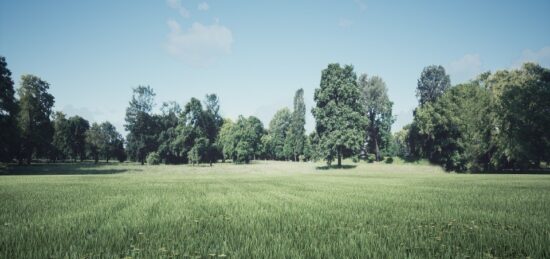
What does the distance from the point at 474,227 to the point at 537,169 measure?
65.0 metres

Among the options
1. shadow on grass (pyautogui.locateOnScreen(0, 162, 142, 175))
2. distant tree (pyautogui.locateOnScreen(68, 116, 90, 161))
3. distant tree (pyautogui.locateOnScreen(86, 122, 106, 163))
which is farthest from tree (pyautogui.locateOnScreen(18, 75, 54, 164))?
distant tree (pyautogui.locateOnScreen(86, 122, 106, 163))

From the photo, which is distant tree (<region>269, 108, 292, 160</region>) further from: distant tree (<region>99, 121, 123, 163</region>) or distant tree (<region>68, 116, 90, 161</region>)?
distant tree (<region>68, 116, 90, 161</region>)

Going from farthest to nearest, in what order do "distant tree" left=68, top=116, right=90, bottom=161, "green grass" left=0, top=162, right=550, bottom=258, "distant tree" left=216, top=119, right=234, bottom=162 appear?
"distant tree" left=68, top=116, right=90, bottom=161 < "distant tree" left=216, top=119, right=234, bottom=162 < "green grass" left=0, top=162, right=550, bottom=258

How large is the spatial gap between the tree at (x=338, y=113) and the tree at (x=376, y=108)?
2651 cm

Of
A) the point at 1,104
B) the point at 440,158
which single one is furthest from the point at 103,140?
the point at 440,158

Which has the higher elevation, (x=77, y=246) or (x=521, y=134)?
(x=521, y=134)

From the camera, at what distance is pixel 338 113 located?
54719 millimetres

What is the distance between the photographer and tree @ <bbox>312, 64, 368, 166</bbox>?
5409cm

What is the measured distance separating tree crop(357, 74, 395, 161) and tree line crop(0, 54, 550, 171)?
0.26 meters

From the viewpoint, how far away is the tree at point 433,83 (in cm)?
8294

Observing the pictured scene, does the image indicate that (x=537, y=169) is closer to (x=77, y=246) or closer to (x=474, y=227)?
(x=474, y=227)

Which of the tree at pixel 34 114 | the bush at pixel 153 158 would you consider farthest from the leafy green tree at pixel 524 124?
the tree at pixel 34 114

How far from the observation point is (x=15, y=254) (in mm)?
4688

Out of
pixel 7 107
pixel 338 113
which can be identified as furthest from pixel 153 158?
pixel 338 113
